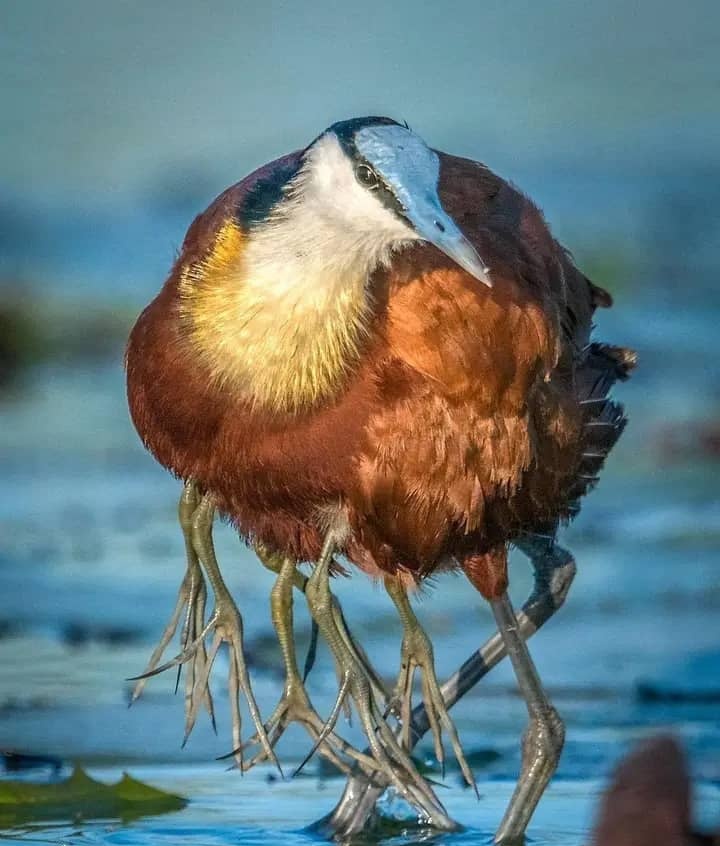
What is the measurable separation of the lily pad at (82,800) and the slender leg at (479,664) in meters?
0.44

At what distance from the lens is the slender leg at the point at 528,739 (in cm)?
540

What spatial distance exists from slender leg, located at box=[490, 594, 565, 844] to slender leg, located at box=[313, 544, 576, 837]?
185mm

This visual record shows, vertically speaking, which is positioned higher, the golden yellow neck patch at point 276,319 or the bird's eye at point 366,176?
the bird's eye at point 366,176

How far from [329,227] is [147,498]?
13.5 ft

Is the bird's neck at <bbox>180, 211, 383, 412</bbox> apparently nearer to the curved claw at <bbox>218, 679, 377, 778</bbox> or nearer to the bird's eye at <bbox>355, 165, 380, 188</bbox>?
the bird's eye at <bbox>355, 165, 380, 188</bbox>

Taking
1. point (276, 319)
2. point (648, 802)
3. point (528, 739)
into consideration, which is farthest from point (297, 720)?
point (648, 802)

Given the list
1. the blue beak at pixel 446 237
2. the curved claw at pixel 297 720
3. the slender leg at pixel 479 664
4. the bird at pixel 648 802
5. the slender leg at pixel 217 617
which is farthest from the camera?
the slender leg at pixel 479 664

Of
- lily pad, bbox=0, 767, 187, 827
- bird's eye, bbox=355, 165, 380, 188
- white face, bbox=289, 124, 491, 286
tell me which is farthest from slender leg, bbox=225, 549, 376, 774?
bird's eye, bbox=355, 165, 380, 188

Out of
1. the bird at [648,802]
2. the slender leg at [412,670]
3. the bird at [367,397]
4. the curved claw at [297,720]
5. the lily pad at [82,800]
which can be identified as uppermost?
the bird at [367,397]

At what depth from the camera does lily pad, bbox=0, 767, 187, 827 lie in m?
5.62

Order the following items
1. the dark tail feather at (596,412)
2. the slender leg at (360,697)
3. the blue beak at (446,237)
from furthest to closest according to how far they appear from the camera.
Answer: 1. the dark tail feather at (596,412)
2. the slender leg at (360,697)
3. the blue beak at (446,237)

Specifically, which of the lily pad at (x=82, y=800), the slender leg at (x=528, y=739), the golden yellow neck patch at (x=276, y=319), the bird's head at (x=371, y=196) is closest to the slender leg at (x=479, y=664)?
the slender leg at (x=528, y=739)

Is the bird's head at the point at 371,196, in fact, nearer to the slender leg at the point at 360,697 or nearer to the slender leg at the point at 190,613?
the slender leg at the point at 360,697

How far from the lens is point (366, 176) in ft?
15.1
